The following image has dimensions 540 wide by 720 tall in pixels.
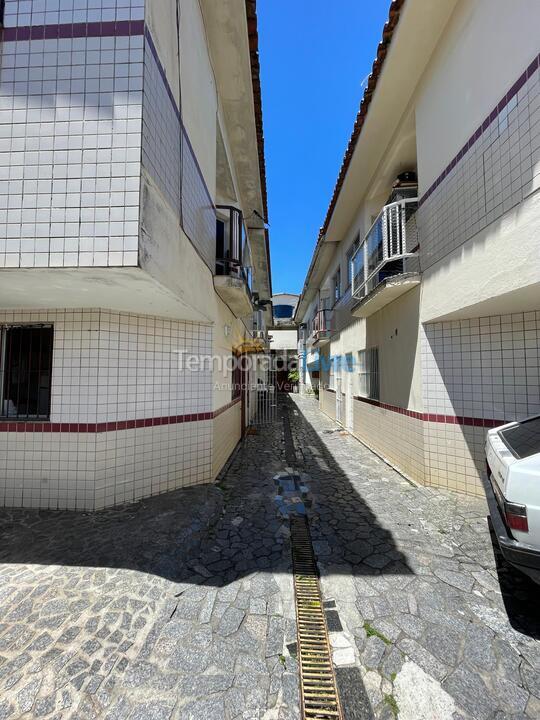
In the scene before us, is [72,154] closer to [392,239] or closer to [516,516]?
[516,516]

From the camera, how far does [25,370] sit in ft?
14.6

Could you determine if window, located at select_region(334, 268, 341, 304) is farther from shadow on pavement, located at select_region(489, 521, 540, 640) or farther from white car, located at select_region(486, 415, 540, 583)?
shadow on pavement, located at select_region(489, 521, 540, 640)

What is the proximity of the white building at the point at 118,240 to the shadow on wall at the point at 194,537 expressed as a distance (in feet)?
1.48

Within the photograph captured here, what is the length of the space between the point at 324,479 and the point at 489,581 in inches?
124

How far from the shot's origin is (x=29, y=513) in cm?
410

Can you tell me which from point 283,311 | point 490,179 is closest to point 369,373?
point 490,179

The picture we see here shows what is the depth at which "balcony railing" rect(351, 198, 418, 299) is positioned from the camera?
589 centimetres

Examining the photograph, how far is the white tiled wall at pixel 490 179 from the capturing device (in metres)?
3.31

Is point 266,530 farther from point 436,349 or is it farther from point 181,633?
point 436,349

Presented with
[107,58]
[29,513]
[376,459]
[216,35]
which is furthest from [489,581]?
[216,35]

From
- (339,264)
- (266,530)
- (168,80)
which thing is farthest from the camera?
(339,264)

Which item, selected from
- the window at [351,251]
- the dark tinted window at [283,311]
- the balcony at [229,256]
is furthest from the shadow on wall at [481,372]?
the dark tinted window at [283,311]

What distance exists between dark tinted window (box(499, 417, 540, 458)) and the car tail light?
50 centimetres

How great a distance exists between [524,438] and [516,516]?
3.23 feet
